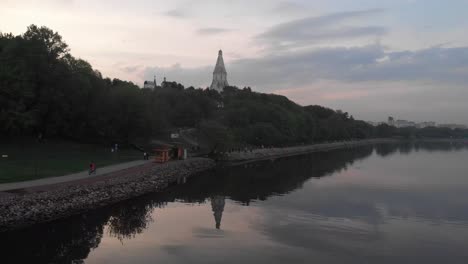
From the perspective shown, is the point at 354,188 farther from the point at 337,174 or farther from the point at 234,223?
the point at 234,223

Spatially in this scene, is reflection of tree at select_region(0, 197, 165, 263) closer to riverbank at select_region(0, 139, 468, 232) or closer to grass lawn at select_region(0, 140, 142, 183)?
riverbank at select_region(0, 139, 468, 232)

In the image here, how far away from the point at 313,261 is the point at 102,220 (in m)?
14.8

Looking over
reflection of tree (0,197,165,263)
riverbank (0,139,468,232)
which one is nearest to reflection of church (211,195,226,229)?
reflection of tree (0,197,165,263)

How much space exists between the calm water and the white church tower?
478 ft

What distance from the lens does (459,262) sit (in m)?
20.8

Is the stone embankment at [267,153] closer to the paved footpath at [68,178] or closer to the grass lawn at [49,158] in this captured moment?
the grass lawn at [49,158]

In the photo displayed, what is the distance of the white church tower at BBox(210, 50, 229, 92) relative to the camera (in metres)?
187

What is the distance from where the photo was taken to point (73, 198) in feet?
96.3

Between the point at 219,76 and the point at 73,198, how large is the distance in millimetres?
162444

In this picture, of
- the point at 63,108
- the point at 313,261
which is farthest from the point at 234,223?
the point at 63,108

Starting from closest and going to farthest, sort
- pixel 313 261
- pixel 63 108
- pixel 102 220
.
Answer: pixel 313 261 < pixel 102 220 < pixel 63 108

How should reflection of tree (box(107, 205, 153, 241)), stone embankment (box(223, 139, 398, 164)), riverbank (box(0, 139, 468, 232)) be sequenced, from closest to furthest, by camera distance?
riverbank (box(0, 139, 468, 232)), reflection of tree (box(107, 205, 153, 241)), stone embankment (box(223, 139, 398, 164))

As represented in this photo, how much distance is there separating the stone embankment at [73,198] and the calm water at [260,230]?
0.99 m

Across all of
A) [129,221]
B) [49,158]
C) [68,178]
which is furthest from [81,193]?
[49,158]
